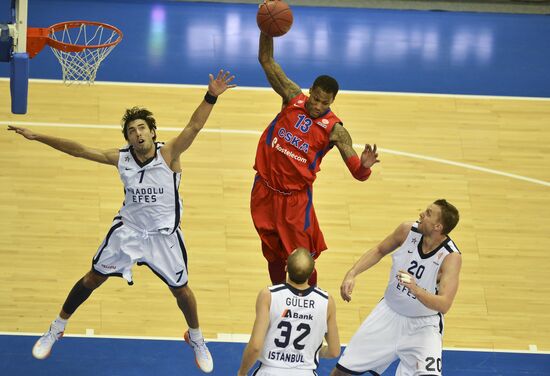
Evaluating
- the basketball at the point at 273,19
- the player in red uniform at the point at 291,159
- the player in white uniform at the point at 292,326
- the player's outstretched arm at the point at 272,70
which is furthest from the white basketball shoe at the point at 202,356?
the basketball at the point at 273,19

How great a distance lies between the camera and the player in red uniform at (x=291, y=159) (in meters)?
9.41

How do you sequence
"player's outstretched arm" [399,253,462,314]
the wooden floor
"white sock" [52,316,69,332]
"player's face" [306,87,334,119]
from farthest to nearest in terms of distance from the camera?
1. the wooden floor
2. "white sock" [52,316,69,332]
3. "player's face" [306,87,334,119]
4. "player's outstretched arm" [399,253,462,314]

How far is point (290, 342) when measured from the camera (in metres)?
7.75

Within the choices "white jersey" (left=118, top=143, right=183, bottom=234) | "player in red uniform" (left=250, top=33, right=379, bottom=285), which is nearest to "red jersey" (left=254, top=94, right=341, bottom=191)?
"player in red uniform" (left=250, top=33, right=379, bottom=285)

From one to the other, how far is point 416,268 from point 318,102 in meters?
1.69

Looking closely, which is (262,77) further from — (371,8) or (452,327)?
(452,327)

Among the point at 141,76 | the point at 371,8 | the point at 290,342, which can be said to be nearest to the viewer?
the point at 290,342

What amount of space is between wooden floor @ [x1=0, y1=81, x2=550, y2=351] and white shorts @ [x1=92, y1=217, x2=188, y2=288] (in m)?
1.33

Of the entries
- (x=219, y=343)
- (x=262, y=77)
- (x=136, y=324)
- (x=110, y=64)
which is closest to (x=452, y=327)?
(x=219, y=343)

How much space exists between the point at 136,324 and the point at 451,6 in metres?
8.15

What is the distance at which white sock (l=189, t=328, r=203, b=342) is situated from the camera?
964 cm

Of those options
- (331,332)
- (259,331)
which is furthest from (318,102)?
(259,331)

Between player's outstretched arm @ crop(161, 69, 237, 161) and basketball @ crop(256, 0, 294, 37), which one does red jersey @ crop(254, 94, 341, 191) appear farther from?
player's outstretched arm @ crop(161, 69, 237, 161)

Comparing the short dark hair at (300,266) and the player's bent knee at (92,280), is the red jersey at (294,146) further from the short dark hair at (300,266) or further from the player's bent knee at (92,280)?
the short dark hair at (300,266)
